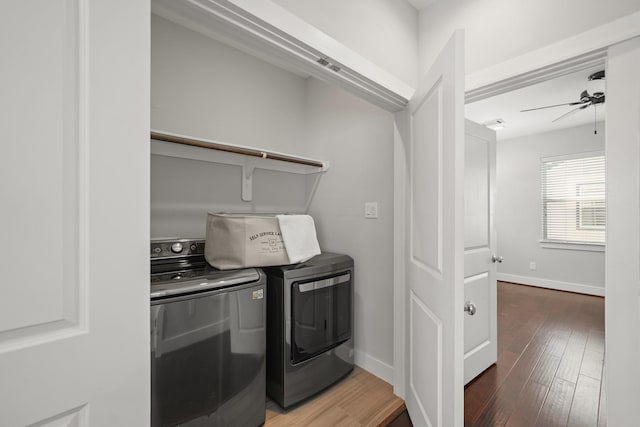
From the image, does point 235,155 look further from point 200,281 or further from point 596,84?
point 596,84

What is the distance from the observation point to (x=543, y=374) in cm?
204

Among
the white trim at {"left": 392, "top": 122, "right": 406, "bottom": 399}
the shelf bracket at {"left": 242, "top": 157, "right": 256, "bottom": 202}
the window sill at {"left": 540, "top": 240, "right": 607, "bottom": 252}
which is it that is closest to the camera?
the white trim at {"left": 392, "top": 122, "right": 406, "bottom": 399}

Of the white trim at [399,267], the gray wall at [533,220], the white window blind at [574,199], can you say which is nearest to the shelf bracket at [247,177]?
the white trim at [399,267]

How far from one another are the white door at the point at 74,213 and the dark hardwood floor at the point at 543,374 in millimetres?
1870

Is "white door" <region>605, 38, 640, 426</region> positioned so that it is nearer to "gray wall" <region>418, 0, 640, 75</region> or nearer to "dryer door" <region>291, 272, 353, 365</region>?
"gray wall" <region>418, 0, 640, 75</region>

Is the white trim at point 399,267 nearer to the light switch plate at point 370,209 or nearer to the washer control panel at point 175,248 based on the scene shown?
the light switch plate at point 370,209

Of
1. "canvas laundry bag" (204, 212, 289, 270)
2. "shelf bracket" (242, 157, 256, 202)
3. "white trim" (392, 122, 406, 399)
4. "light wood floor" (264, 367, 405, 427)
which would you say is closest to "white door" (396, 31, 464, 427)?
"white trim" (392, 122, 406, 399)

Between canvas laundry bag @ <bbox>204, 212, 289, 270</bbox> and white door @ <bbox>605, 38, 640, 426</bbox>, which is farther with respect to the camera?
canvas laundry bag @ <bbox>204, 212, 289, 270</bbox>

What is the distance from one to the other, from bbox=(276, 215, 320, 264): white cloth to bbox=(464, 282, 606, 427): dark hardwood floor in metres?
1.36

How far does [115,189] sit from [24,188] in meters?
0.15

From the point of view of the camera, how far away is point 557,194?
14.6ft

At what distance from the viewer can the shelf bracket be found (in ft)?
7.04

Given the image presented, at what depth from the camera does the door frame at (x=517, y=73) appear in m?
1.13

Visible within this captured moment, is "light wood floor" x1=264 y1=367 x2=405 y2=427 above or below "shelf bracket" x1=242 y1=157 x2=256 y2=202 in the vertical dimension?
below
